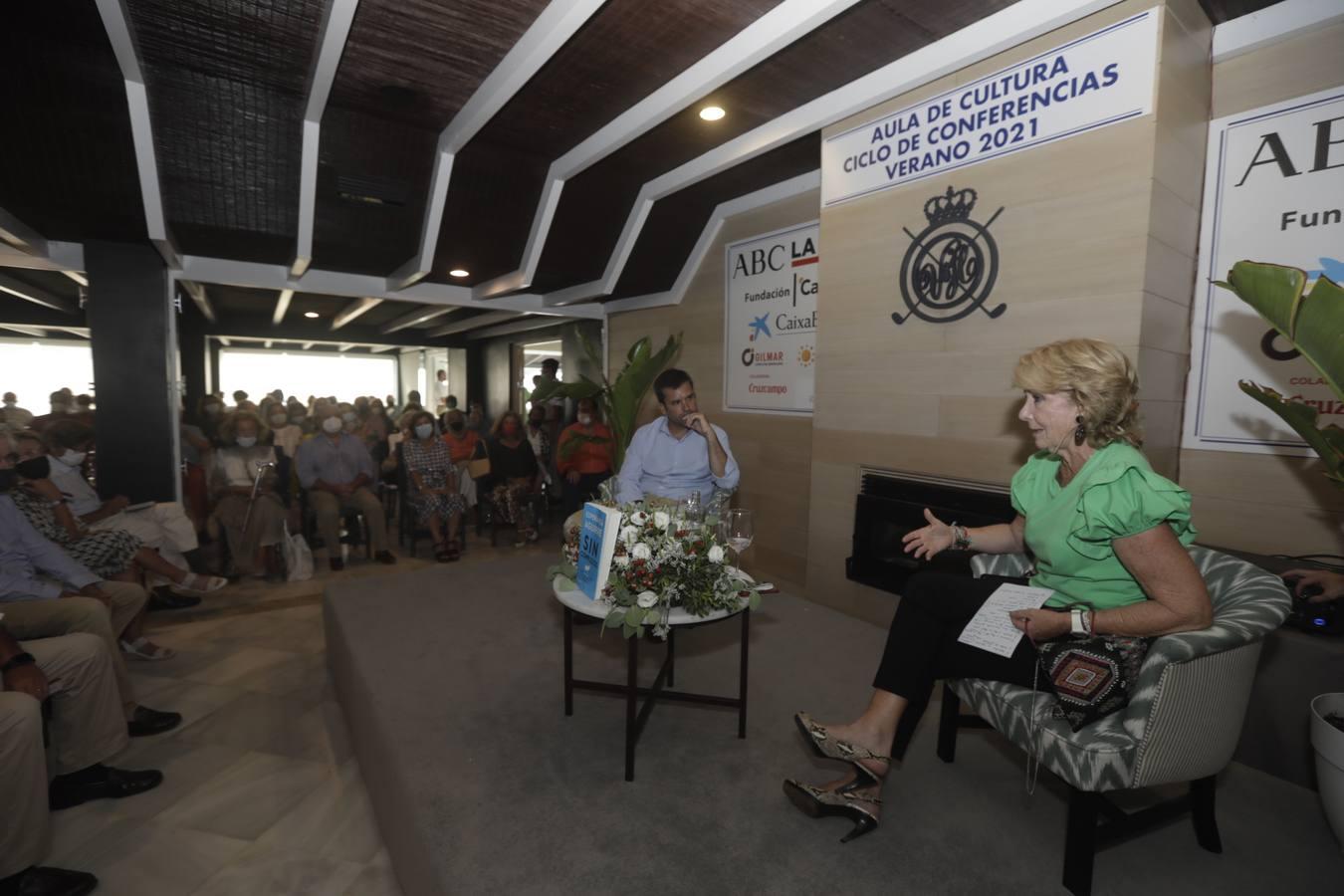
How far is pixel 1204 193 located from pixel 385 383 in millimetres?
15220

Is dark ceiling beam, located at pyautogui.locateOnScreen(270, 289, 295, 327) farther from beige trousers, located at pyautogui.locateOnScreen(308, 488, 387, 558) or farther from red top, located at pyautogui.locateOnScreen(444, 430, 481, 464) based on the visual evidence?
beige trousers, located at pyautogui.locateOnScreen(308, 488, 387, 558)

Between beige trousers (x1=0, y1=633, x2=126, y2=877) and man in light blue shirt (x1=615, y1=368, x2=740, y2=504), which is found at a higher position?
man in light blue shirt (x1=615, y1=368, x2=740, y2=504)

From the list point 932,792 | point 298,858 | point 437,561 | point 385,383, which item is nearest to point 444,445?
point 437,561

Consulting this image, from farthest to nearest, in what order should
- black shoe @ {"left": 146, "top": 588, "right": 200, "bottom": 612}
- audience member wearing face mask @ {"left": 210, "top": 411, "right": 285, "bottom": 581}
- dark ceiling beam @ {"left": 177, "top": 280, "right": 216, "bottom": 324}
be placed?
dark ceiling beam @ {"left": 177, "top": 280, "right": 216, "bottom": 324} → audience member wearing face mask @ {"left": 210, "top": 411, "right": 285, "bottom": 581} → black shoe @ {"left": 146, "top": 588, "right": 200, "bottom": 612}

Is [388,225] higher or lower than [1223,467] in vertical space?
higher

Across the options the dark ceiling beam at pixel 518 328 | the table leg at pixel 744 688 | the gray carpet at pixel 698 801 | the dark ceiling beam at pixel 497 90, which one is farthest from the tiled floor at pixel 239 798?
the dark ceiling beam at pixel 518 328

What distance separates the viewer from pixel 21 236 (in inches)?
150

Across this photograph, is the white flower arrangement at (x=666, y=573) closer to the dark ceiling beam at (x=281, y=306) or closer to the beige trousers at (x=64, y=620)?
the beige trousers at (x=64, y=620)

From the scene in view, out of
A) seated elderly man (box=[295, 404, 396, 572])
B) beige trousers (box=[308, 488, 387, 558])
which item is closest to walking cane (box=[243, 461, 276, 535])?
seated elderly man (box=[295, 404, 396, 572])

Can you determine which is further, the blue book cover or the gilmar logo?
the gilmar logo

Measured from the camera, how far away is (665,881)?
5.07 ft

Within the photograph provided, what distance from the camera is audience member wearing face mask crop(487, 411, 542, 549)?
20.1ft

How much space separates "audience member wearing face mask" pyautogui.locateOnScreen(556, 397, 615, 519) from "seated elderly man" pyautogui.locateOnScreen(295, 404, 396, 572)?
165cm

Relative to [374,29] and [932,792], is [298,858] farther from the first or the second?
[374,29]
